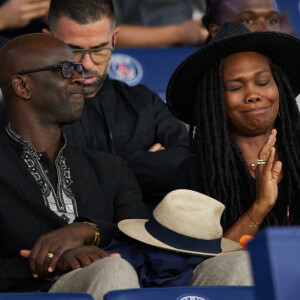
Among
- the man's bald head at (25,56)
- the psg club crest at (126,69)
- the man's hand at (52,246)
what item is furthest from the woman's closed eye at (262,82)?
the psg club crest at (126,69)

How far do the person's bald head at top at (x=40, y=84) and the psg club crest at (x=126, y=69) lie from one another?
1.46m

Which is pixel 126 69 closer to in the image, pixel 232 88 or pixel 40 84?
pixel 232 88

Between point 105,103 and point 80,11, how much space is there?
50 cm

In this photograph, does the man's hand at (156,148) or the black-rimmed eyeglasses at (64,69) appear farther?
the man's hand at (156,148)

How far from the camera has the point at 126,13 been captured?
5.04 metres

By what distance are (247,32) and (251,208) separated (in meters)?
0.78

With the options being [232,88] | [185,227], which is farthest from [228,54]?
[185,227]

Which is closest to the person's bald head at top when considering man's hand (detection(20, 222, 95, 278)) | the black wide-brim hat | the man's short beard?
the black wide-brim hat

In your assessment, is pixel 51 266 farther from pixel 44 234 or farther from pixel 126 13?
pixel 126 13

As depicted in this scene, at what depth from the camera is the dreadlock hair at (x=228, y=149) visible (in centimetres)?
311

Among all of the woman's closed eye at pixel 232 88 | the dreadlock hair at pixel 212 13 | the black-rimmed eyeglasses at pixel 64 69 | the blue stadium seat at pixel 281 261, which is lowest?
the blue stadium seat at pixel 281 261

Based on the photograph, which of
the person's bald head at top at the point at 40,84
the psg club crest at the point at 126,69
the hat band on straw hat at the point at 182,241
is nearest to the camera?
the hat band on straw hat at the point at 182,241

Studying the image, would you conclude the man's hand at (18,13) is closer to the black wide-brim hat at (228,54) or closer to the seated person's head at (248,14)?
the seated person's head at (248,14)

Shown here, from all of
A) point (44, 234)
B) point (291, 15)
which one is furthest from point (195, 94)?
point (291, 15)
